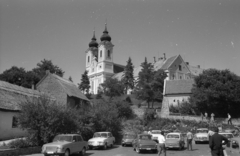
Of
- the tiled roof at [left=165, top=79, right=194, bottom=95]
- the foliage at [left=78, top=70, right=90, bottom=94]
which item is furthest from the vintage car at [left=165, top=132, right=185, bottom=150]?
the foliage at [left=78, top=70, right=90, bottom=94]

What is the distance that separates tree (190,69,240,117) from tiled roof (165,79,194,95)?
5.44 m

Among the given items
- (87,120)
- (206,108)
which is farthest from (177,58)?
(87,120)

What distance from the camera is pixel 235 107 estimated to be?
47406mm

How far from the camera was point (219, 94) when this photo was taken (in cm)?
4578

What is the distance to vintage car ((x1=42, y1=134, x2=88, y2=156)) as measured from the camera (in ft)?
48.3

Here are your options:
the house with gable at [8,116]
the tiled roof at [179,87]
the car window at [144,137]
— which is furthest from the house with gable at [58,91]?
the tiled roof at [179,87]

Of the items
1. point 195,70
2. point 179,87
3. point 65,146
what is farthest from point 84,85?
point 65,146

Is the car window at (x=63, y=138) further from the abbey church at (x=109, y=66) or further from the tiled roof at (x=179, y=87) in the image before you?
the abbey church at (x=109, y=66)

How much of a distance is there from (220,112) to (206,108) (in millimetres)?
2814

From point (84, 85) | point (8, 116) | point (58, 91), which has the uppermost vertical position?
point (84, 85)

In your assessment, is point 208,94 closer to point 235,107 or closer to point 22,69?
point 235,107

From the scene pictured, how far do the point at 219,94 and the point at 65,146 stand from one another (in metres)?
37.7

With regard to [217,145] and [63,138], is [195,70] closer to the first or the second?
[63,138]

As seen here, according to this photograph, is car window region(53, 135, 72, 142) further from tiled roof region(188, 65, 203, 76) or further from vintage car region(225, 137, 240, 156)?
tiled roof region(188, 65, 203, 76)
